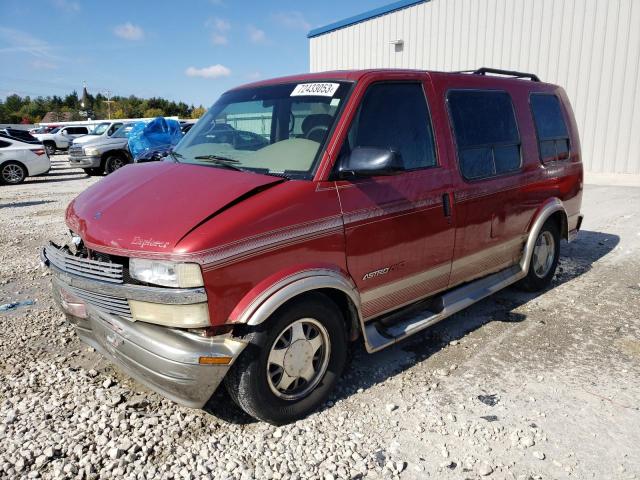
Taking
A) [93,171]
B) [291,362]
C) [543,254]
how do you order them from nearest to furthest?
[291,362], [543,254], [93,171]

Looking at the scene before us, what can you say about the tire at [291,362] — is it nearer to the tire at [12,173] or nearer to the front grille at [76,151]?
the tire at [12,173]

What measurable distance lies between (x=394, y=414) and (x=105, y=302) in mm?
1884

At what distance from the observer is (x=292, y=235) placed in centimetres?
284

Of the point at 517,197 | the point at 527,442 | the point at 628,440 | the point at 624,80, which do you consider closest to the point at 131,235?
the point at 527,442

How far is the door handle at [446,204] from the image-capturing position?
12.3 ft

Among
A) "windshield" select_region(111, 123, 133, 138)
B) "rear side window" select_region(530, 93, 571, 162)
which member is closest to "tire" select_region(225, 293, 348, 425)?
"rear side window" select_region(530, 93, 571, 162)

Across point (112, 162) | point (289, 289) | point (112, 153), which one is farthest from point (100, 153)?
point (289, 289)

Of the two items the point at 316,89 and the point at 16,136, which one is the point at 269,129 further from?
the point at 16,136

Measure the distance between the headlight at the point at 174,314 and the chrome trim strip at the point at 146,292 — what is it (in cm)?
4

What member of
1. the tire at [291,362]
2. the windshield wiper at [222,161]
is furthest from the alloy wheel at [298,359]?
the windshield wiper at [222,161]

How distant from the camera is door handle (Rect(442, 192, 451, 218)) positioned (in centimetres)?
376

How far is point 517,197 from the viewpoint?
4594 mm

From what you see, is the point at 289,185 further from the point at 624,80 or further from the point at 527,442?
the point at 624,80

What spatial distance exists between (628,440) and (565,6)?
16068 mm
